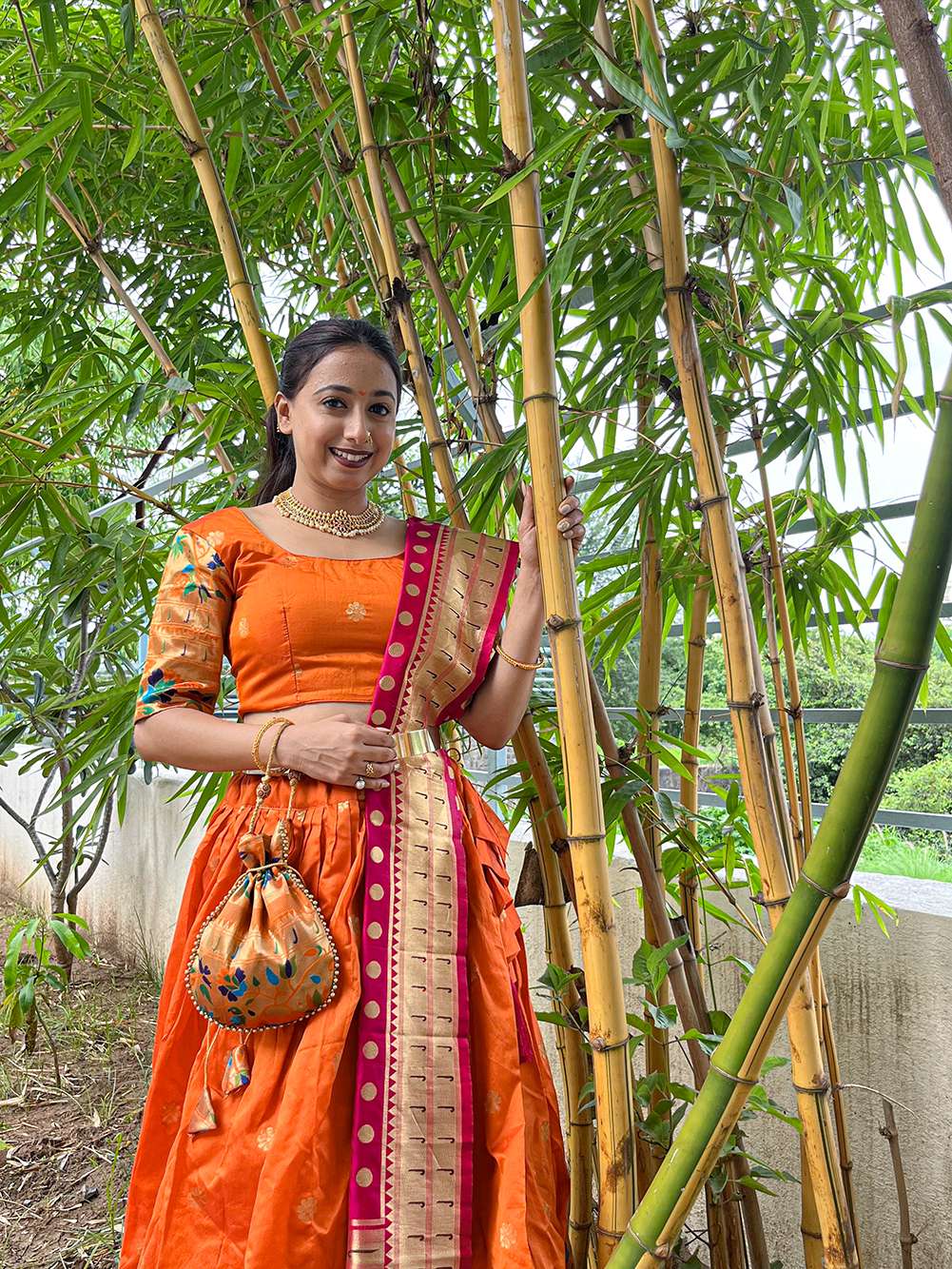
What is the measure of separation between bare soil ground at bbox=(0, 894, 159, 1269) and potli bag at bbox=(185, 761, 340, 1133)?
4.12 ft

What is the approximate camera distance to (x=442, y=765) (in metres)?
1.07

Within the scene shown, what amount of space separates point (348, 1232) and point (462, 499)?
27.0 inches

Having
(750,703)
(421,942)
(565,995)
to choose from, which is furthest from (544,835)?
(750,703)

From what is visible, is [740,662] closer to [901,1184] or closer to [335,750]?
[335,750]

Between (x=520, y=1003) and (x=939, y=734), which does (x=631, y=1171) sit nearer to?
(x=520, y=1003)

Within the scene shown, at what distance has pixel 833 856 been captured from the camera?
1.23 feet

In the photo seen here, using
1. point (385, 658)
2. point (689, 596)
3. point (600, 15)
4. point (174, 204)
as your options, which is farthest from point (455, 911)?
point (174, 204)

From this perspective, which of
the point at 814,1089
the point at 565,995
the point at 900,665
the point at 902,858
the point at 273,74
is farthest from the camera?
the point at 902,858

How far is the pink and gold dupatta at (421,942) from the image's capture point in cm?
92

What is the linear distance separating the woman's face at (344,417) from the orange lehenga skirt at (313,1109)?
1.01 ft

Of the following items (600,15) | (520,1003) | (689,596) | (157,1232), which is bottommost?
(157,1232)

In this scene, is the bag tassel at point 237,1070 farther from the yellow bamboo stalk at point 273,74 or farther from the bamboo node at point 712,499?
the yellow bamboo stalk at point 273,74

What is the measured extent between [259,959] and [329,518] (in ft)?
1.43

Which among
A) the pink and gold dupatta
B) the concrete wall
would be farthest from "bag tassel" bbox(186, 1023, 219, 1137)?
the concrete wall
